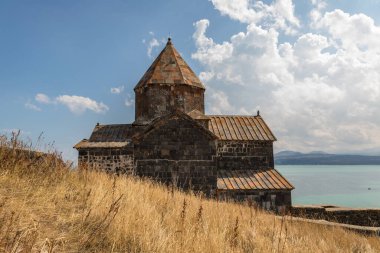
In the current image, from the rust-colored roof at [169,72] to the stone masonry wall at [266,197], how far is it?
19.1 feet

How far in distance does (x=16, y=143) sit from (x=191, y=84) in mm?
10828

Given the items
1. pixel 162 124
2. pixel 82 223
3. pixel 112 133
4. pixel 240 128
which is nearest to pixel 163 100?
pixel 162 124

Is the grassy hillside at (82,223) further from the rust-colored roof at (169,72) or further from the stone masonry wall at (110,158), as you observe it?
the rust-colored roof at (169,72)

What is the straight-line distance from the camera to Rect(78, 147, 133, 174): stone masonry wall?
13.2m

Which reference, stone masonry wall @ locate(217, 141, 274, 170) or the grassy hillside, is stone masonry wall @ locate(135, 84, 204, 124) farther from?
the grassy hillside

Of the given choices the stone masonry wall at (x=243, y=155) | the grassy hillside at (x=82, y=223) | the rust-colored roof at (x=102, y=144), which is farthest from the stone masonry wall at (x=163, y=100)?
the grassy hillside at (x=82, y=223)

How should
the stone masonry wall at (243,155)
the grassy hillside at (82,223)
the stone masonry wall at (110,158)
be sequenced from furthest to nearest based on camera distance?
the stone masonry wall at (243,155), the stone masonry wall at (110,158), the grassy hillside at (82,223)

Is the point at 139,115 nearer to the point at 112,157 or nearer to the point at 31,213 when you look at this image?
the point at 112,157

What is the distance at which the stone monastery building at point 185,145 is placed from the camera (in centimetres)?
1282

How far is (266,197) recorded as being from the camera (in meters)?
13.8

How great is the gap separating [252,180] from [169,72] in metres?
6.80

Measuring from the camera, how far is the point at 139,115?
15.6 m

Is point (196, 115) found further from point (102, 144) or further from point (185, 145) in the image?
point (102, 144)

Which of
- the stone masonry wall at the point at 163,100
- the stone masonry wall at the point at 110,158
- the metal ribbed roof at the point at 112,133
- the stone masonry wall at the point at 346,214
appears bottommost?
the stone masonry wall at the point at 346,214
